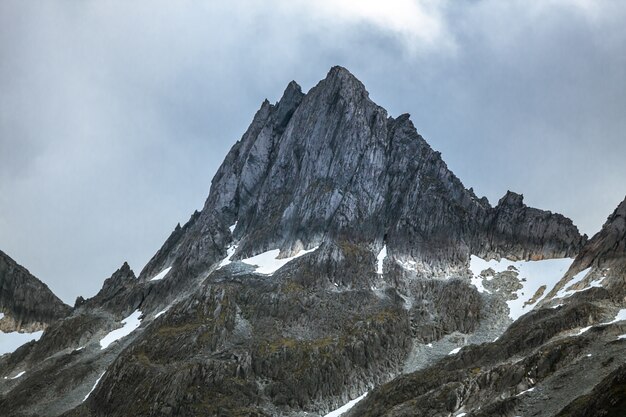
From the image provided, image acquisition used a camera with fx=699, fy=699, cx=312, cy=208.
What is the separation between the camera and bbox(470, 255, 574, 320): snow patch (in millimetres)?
135712

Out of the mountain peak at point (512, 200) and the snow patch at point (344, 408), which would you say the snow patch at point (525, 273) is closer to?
the mountain peak at point (512, 200)

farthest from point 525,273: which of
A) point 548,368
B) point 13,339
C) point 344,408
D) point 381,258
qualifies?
point 13,339

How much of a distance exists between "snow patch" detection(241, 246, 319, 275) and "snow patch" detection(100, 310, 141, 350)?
28268mm

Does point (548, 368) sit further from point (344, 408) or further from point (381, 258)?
point (381, 258)

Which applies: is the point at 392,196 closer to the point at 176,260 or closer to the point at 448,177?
the point at 448,177

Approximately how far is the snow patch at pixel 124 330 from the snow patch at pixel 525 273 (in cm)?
7590

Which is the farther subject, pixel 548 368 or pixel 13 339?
pixel 13 339

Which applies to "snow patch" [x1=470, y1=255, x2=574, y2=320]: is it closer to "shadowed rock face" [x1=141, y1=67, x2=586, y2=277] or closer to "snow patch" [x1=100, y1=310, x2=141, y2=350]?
"shadowed rock face" [x1=141, y1=67, x2=586, y2=277]

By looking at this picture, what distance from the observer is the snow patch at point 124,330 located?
151 m

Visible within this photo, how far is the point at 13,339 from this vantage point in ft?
630

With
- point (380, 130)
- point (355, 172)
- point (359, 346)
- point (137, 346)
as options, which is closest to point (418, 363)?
point (359, 346)

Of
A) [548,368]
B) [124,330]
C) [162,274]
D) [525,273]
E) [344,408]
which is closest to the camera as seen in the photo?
[548,368]

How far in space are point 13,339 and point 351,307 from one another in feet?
348

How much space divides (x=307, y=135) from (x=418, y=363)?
3393 inches
